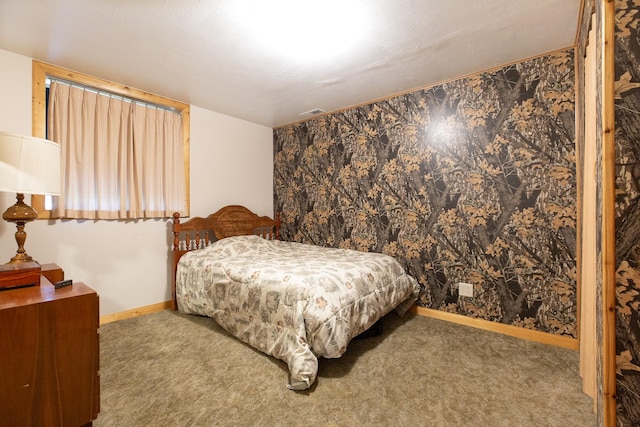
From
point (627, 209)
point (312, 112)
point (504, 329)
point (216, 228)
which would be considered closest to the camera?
point (627, 209)

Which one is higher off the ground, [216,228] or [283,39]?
[283,39]

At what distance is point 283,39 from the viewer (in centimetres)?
206

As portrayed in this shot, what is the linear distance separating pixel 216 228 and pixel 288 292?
1.86 metres

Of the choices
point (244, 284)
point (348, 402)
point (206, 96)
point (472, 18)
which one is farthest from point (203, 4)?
point (348, 402)

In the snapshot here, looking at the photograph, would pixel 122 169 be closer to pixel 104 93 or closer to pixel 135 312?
pixel 104 93

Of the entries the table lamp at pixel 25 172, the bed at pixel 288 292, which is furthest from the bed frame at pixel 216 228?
the table lamp at pixel 25 172

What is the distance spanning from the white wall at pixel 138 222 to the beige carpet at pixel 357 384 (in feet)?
2.04

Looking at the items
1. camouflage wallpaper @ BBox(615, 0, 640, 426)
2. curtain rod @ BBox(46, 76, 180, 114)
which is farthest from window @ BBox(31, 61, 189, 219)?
camouflage wallpaper @ BBox(615, 0, 640, 426)

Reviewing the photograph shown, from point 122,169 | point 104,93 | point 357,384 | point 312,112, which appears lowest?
point 357,384

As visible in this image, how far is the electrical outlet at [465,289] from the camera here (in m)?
2.60

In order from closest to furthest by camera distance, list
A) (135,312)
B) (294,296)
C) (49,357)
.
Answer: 1. (49,357)
2. (294,296)
3. (135,312)

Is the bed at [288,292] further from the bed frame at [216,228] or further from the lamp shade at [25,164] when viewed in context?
the lamp shade at [25,164]

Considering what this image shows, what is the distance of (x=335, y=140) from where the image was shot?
11.7ft

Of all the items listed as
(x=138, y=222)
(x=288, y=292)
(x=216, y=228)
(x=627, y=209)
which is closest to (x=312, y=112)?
(x=216, y=228)
